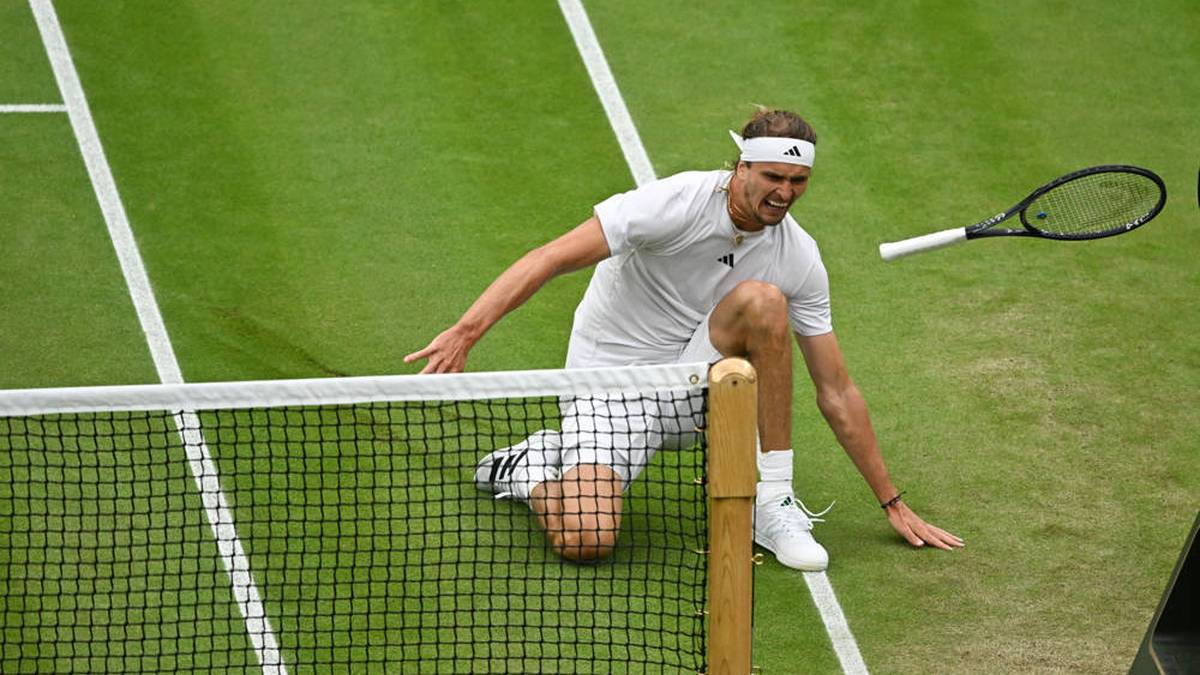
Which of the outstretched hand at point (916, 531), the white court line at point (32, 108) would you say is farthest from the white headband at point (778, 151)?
the white court line at point (32, 108)

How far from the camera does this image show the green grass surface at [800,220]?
27.0 feet

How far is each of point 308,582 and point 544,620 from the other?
0.94 metres

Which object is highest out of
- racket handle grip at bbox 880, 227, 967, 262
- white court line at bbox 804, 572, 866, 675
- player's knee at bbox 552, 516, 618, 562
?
racket handle grip at bbox 880, 227, 967, 262

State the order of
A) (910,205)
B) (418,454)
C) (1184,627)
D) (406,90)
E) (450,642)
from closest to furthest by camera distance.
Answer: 1. (1184,627)
2. (450,642)
3. (418,454)
4. (910,205)
5. (406,90)

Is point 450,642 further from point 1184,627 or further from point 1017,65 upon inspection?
point 1017,65

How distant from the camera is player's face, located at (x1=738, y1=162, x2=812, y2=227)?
24.9 ft

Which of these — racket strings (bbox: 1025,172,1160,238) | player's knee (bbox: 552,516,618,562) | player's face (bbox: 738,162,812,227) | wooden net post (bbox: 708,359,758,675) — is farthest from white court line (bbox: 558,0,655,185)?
wooden net post (bbox: 708,359,758,675)

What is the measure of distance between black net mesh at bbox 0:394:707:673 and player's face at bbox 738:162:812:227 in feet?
2.77

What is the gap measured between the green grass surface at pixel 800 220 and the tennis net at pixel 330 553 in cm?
53

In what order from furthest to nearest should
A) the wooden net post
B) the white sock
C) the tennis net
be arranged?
the white sock
the tennis net
the wooden net post

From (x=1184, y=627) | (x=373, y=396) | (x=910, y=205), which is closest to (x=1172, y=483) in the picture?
(x=1184, y=627)

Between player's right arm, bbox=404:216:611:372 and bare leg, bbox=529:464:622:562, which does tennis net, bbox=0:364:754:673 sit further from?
player's right arm, bbox=404:216:611:372

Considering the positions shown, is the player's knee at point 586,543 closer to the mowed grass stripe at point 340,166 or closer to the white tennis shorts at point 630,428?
the white tennis shorts at point 630,428

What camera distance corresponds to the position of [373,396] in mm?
6254
